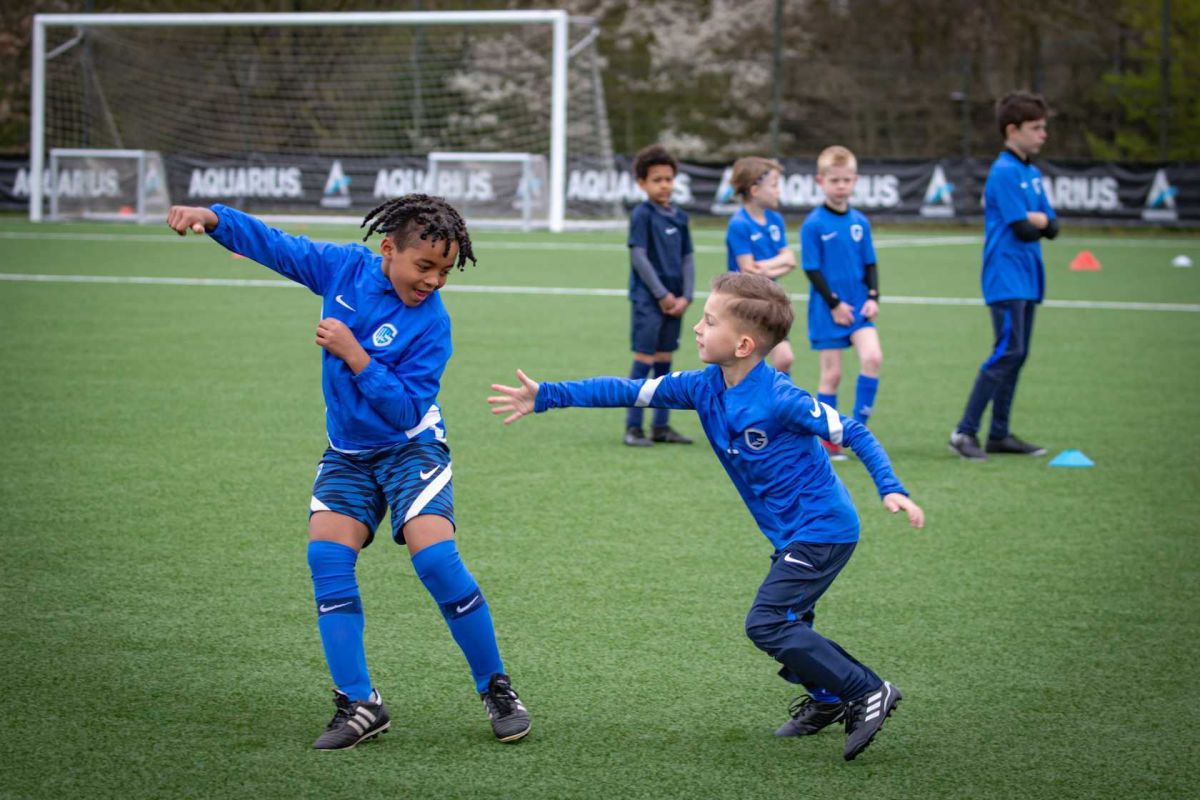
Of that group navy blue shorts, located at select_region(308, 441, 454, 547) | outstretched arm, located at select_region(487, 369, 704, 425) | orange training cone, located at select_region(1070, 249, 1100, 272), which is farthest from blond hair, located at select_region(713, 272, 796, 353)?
orange training cone, located at select_region(1070, 249, 1100, 272)

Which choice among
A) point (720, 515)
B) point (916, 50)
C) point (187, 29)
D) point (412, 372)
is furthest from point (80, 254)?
point (916, 50)

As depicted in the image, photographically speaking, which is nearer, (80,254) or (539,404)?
(539,404)

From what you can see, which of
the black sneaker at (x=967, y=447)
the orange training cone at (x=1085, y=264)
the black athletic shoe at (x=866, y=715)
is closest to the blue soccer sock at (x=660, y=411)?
the black sneaker at (x=967, y=447)

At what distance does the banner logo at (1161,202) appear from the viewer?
2767cm

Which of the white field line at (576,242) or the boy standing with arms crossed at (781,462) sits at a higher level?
the white field line at (576,242)

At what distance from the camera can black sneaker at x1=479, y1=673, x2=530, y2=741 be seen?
393 cm

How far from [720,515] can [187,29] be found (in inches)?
1159

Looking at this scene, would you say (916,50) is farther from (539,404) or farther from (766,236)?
(539,404)

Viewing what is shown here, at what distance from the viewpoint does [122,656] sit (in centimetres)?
458

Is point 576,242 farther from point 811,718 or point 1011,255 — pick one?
point 811,718

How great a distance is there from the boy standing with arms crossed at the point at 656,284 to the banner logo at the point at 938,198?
21748 millimetres

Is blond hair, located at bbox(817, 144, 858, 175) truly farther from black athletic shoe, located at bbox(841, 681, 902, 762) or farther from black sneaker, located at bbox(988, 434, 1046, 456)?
black athletic shoe, located at bbox(841, 681, 902, 762)

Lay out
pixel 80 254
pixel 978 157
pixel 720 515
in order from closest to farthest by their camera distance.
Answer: pixel 720 515 → pixel 80 254 → pixel 978 157

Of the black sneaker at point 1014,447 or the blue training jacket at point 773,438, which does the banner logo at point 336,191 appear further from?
the blue training jacket at point 773,438
